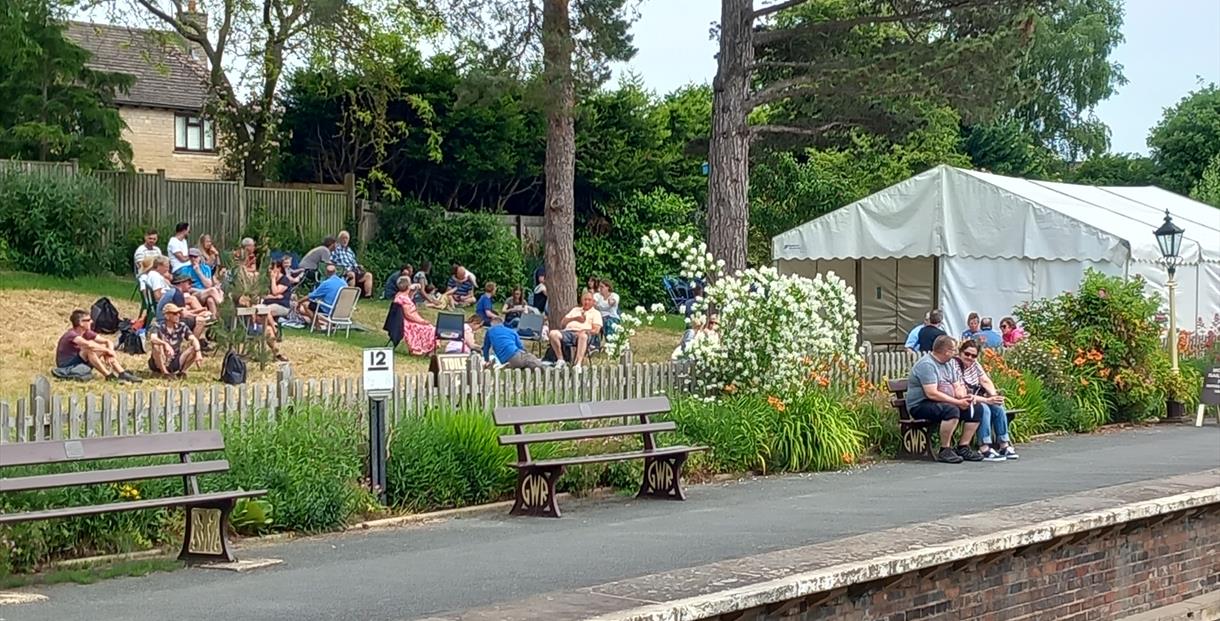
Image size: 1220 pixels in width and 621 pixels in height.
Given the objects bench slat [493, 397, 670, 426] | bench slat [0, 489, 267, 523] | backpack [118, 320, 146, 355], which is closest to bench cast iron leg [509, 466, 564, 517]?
bench slat [493, 397, 670, 426]

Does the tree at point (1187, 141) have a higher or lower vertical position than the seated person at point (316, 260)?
higher

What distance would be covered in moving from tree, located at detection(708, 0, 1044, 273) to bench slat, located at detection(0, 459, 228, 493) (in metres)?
16.5

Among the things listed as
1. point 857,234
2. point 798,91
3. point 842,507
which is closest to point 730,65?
point 798,91

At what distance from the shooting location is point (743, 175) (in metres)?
26.7

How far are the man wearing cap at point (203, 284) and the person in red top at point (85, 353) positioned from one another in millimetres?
1947

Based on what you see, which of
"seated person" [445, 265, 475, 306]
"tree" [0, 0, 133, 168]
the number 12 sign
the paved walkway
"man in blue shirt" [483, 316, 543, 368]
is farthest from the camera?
"tree" [0, 0, 133, 168]

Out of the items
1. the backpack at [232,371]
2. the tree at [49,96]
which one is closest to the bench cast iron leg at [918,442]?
the backpack at [232,371]

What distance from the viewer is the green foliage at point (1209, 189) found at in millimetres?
43969

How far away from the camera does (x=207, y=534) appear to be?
35.0 feet

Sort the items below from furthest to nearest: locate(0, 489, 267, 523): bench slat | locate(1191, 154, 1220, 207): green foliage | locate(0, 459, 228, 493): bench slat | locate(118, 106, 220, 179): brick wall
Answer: locate(118, 106, 220, 179): brick wall
locate(1191, 154, 1220, 207): green foliage
locate(0, 459, 228, 493): bench slat
locate(0, 489, 267, 523): bench slat

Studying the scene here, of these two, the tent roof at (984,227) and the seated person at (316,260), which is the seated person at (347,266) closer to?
the seated person at (316,260)

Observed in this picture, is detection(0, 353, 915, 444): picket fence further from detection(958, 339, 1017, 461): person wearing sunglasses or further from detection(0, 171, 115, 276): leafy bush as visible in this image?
detection(0, 171, 115, 276): leafy bush

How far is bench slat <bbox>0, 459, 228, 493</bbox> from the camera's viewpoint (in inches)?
384

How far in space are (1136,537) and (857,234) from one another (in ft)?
61.3
